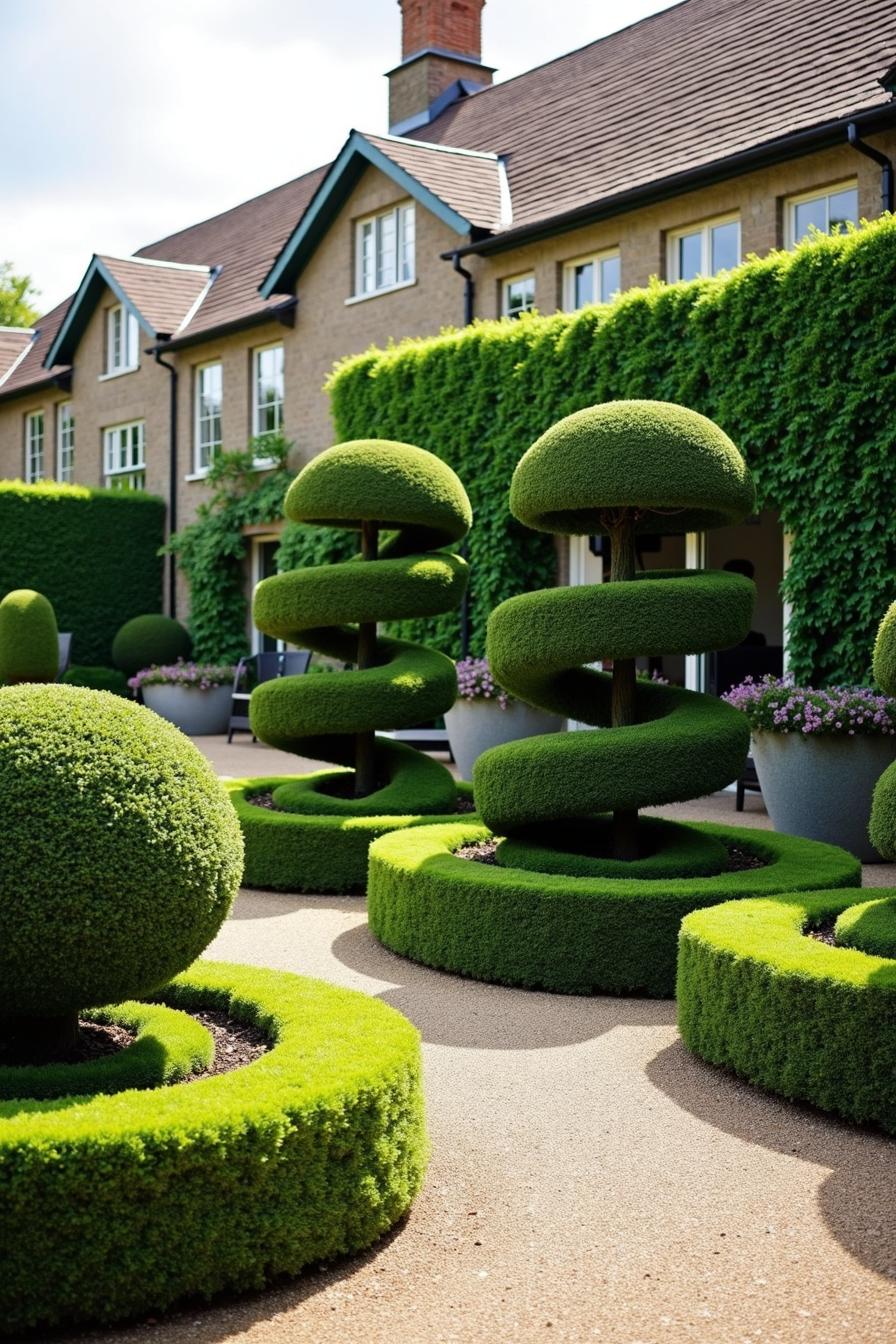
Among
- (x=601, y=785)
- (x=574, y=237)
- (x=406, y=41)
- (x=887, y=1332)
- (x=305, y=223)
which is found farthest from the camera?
(x=406, y=41)

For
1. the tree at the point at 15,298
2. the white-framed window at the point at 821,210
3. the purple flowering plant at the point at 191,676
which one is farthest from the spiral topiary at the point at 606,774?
the tree at the point at 15,298

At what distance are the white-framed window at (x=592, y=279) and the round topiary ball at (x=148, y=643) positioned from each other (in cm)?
928

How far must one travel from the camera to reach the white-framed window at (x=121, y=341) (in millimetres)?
25062

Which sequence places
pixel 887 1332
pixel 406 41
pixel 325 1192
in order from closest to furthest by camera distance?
pixel 887 1332
pixel 325 1192
pixel 406 41

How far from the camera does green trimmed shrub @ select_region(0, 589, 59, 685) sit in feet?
59.7

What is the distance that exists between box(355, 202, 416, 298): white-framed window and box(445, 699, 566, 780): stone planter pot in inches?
308

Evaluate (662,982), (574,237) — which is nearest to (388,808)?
(662,982)

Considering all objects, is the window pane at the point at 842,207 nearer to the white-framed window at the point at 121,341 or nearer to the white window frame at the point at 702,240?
the white window frame at the point at 702,240

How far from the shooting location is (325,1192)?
3.26 m

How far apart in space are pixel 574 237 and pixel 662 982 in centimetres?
1188

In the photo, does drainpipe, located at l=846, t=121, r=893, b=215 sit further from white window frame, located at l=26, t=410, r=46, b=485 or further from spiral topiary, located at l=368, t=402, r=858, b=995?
white window frame, located at l=26, t=410, r=46, b=485

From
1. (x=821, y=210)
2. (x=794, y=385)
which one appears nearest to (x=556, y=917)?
(x=794, y=385)

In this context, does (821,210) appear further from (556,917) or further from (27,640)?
(27,640)

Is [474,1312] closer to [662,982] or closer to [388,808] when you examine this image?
[662,982]
